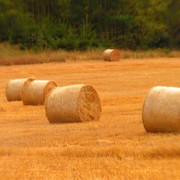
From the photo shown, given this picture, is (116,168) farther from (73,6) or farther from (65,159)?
(73,6)

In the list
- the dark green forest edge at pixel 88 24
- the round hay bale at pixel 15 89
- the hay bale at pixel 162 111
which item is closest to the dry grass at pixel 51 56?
the dark green forest edge at pixel 88 24

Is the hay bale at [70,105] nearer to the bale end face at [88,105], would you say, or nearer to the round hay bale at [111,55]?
the bale end face at [88,105]

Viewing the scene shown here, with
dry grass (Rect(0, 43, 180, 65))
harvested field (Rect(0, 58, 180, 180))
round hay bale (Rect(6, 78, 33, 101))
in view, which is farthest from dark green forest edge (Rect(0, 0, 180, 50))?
harvested field (Rect(0, 58, 180, 180))

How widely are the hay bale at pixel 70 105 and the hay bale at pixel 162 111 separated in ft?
7.43

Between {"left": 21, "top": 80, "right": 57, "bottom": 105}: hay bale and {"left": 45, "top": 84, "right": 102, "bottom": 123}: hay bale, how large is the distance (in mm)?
3933

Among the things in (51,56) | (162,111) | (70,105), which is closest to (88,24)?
(51,56)

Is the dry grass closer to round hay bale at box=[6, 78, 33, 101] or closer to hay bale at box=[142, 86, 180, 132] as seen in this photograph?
round hay bale at box=[6, 78, 33, 101]

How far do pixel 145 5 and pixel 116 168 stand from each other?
4071 centimetres

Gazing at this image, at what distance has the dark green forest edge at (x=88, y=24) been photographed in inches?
1757

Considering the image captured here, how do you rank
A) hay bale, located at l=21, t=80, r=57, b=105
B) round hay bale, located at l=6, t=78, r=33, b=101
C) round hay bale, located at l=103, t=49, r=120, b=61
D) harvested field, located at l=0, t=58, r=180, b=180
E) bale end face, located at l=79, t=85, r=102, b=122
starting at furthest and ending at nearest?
round hay bale, located at l=103, t=49, r=120, b=61
round hay bale, located at l=6, t=78, r=33, b=101
hay bale, located at l=21, t=80, r=57, b=105
bale end face, located at l=79, t=85, r=102, b=122
harvested field, located at l=0, t=58, r=180, b=180

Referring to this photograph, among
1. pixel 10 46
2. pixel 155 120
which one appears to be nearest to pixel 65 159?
pixel 155 120

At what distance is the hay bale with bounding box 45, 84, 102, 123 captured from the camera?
12.1 m

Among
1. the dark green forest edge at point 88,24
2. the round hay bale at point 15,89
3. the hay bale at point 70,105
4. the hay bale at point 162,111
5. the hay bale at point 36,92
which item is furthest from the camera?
the dark green forest edge at point 88,24

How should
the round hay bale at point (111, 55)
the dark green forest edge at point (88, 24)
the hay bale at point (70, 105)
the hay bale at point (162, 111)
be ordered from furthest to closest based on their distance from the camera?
the dark green forest edge at point (88, 24)
the round hay bale at point (111, 55)
the hay bale at point (70, 105)
the hay bale at point (162, 111)
